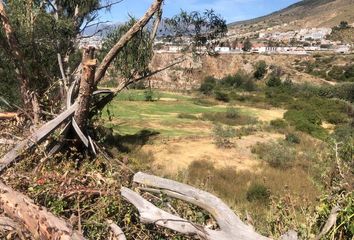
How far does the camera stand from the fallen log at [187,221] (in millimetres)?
4023

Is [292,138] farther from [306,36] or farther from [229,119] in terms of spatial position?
[306,36]

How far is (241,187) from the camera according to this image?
517 inches

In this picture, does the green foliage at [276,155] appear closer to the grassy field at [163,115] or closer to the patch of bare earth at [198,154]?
the patch of bare earth at [198,154]

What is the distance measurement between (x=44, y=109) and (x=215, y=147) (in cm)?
1049

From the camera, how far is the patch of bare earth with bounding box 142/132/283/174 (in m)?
15.7

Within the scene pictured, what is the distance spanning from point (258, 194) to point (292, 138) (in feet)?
35.7

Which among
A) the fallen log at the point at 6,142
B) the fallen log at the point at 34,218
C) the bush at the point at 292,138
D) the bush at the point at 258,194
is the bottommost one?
the bush at the point at 292,138

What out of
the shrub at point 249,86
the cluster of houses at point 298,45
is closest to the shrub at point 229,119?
the shrub at point 249,86

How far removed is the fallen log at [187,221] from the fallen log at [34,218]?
0.67 meters

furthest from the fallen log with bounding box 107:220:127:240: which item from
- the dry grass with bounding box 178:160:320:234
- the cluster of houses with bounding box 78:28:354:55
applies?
the cluster of houses with bounding box 78:28:354:55

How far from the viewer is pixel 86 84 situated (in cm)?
693

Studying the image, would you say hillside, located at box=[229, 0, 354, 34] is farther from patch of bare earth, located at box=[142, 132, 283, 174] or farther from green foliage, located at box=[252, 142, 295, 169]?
green foliage, located at box=[252, 142, 295, 169]

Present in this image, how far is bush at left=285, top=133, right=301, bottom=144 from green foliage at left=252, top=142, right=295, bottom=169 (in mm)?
2764

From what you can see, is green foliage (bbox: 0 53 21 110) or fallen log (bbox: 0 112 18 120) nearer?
fallen log (bbox: 0 112 18 120)
